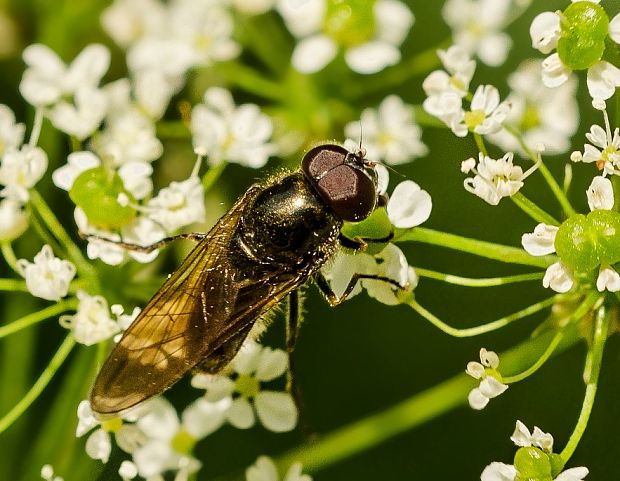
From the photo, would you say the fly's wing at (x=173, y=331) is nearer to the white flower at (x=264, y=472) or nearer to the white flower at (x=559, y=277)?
the white flower at (x=264, y=472)

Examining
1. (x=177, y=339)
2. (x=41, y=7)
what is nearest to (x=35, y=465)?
(x=177, y=339)

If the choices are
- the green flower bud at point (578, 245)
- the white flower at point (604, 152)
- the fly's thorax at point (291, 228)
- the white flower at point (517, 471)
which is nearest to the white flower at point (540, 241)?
the green flower bud at point (578, 245)

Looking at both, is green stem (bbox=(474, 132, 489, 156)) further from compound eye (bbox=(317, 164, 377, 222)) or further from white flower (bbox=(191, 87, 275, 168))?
white flower (bbox=(191, 87, 275, 168))

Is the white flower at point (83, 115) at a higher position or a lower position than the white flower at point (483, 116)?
higher

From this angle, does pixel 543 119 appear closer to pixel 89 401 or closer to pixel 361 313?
pixel 361 313

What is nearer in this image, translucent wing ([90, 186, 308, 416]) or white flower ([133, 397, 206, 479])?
translucent wing ([90, 186, 308, 416])

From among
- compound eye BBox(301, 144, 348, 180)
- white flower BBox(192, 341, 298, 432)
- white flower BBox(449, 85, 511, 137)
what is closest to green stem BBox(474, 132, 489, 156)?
white flower BBox(449, 85, 511, 137)

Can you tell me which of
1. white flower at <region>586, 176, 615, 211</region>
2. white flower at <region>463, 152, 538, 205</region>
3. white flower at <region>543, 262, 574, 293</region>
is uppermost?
white flower at <region>463, 152, 538, 205</region>

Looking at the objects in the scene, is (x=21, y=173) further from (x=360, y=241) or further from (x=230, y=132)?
(x=360, y=241)
